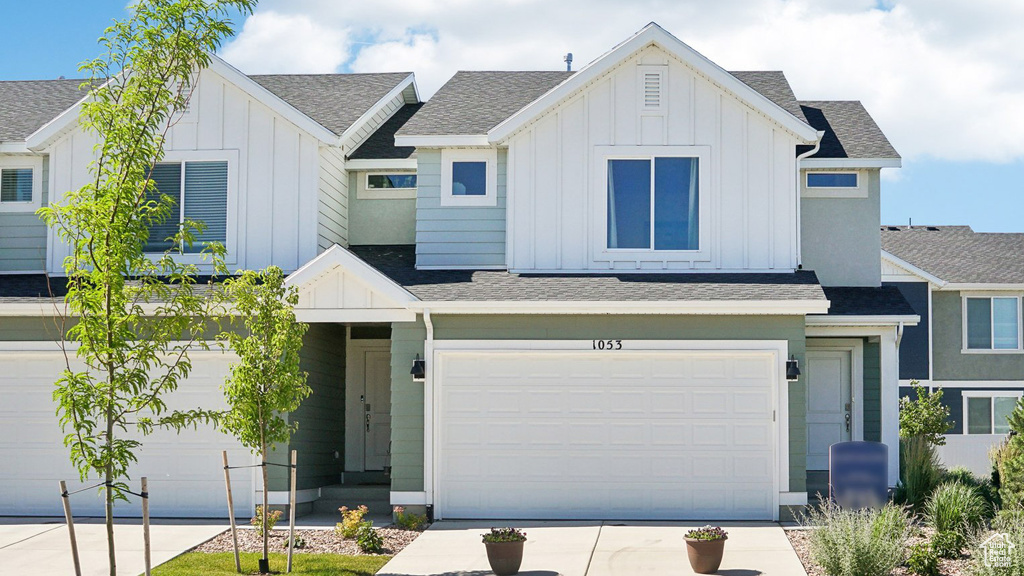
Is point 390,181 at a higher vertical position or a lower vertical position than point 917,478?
higher

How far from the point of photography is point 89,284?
10305 mm

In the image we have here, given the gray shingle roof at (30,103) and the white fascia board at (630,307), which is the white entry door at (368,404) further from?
the gray shingle roof at (30,103)

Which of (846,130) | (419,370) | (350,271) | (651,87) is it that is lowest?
(419,370)

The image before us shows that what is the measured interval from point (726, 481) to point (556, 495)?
234 cm

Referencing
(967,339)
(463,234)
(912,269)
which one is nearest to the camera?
(463,234)

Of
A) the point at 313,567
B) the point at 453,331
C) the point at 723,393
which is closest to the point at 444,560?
the point at 313,567

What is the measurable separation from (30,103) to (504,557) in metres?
13.1

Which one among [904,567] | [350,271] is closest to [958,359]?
[904,567]

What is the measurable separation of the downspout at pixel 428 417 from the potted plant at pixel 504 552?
12.2 ft

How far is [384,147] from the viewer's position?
19297 millimetres

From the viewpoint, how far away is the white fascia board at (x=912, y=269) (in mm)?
27562

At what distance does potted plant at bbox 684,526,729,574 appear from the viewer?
12.1 m

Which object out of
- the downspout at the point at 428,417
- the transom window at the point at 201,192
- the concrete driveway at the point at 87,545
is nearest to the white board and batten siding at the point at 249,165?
the transom window at the point at 201,192

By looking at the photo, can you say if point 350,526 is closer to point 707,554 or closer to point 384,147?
point 707,554
